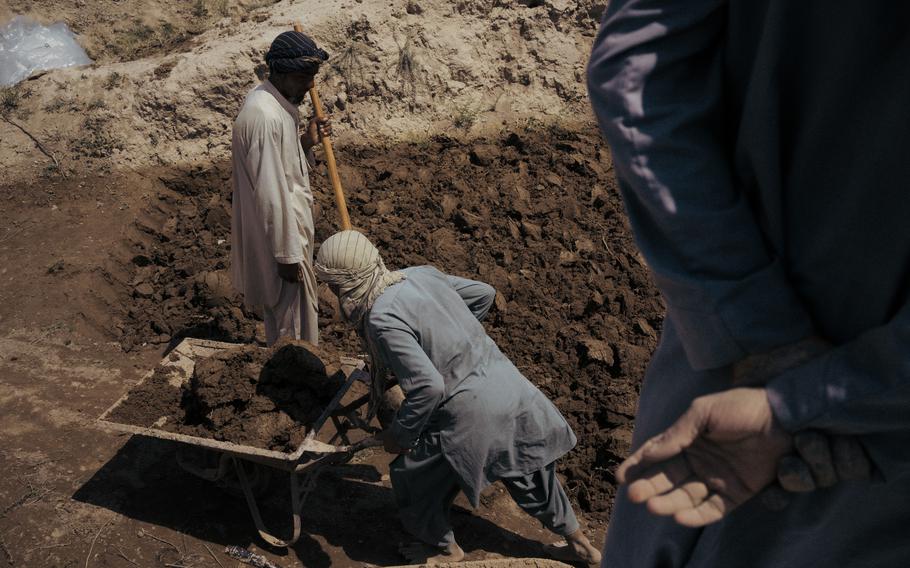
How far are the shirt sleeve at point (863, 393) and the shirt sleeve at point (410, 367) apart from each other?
98.8 inches

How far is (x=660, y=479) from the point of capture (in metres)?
1.36

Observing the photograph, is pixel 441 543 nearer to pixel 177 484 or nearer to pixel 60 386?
pixel 177 484

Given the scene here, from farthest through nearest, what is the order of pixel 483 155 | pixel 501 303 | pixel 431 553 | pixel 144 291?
pixel 483 155
pixel 144 291
pixel 501 303
pixel 431 553

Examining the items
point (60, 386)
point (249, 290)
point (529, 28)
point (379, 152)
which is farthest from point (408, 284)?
point (529, 28)

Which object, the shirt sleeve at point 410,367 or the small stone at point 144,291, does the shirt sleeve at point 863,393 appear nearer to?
the shirt sleeve at point 410,367

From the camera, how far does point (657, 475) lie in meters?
1.37

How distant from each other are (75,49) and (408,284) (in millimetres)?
8298

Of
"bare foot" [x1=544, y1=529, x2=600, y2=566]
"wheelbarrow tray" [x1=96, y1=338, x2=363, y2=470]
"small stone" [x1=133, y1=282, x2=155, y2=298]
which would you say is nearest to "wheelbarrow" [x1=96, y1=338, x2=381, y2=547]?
"wheelbarrow tray" [x1=96, y1=338, x2=363, y2=470]

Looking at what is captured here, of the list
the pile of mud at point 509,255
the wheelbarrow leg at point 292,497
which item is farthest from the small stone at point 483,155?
the wheelbarrow leg at point 292,497

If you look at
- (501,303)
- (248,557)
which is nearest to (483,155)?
(501,303)

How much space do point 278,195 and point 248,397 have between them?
4.14 feet

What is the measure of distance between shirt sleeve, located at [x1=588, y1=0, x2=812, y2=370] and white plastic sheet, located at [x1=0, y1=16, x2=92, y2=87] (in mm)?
9702

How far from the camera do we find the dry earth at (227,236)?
489cm

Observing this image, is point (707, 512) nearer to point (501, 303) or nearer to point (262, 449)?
point (262, 449)
